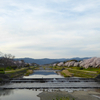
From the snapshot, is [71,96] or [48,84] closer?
[71,96]

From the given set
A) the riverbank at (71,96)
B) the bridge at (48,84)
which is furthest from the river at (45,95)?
the bridge at (48,84)

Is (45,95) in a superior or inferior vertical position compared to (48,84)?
superior

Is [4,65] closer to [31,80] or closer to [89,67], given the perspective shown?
[31,80]

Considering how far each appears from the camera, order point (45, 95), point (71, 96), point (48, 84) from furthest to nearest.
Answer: point (48, 84) < point (45, 95) < point (71, 96)

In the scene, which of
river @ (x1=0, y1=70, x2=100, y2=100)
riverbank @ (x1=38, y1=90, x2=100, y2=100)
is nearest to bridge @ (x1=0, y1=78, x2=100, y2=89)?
river @ (x1=0, y1=70, x2=100, y2=100)

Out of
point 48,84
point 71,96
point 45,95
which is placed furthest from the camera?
point 48,84

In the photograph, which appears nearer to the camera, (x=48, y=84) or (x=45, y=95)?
(x=45, y=95)

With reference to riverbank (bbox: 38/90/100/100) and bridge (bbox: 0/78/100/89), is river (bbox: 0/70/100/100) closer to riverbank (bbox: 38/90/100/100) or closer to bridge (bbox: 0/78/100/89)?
riverbank (bbox: 38/90/100/100)

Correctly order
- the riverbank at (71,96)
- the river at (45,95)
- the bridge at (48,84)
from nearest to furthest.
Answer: the riverbank at (71,96), the river at (45,95), the bridge at (48,84)

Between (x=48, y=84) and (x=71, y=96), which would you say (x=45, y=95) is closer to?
(x=71, y=96)

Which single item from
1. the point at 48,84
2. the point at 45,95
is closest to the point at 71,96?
the point at 45,95

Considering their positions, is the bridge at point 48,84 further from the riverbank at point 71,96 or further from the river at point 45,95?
the riverbank at point 71,96

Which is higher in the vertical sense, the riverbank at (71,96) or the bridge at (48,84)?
the riverbank at (71,96)

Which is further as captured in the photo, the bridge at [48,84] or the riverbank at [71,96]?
the bridge at [48,84]
